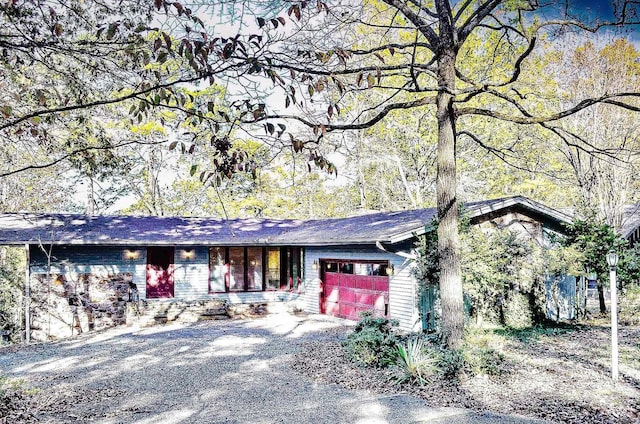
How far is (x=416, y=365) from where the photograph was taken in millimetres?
7570

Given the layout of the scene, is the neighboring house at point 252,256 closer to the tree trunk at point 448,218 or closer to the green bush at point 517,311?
the green bush at point 517,311

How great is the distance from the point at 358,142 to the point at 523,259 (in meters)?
10.8

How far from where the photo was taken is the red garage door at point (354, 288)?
14133 mm

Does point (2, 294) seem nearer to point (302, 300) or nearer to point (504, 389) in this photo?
point (302, 300)

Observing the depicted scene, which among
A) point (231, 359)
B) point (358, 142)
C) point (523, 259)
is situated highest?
point (358, 142)

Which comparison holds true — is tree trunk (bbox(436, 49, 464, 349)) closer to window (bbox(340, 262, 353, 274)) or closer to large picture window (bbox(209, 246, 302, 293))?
window (bbox(340, 262, 353, 274))

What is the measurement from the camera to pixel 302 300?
694 inches

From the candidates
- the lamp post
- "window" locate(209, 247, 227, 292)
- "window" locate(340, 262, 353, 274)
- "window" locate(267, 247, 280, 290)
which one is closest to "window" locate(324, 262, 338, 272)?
"window" locate(340, 262, 353, 274)

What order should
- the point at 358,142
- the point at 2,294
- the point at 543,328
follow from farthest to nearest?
the point at 358,142
the point at 2,294
the point at 543,328

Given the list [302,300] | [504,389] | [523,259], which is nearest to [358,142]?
[302,300]

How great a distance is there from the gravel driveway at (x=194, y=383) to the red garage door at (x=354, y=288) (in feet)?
4.49

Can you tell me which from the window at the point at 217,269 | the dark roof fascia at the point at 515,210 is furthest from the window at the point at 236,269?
the dark roof fascia at the point at 515,210

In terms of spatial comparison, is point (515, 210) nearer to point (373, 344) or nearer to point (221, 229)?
point (373, 344)

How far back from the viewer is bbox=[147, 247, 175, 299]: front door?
1653cm
